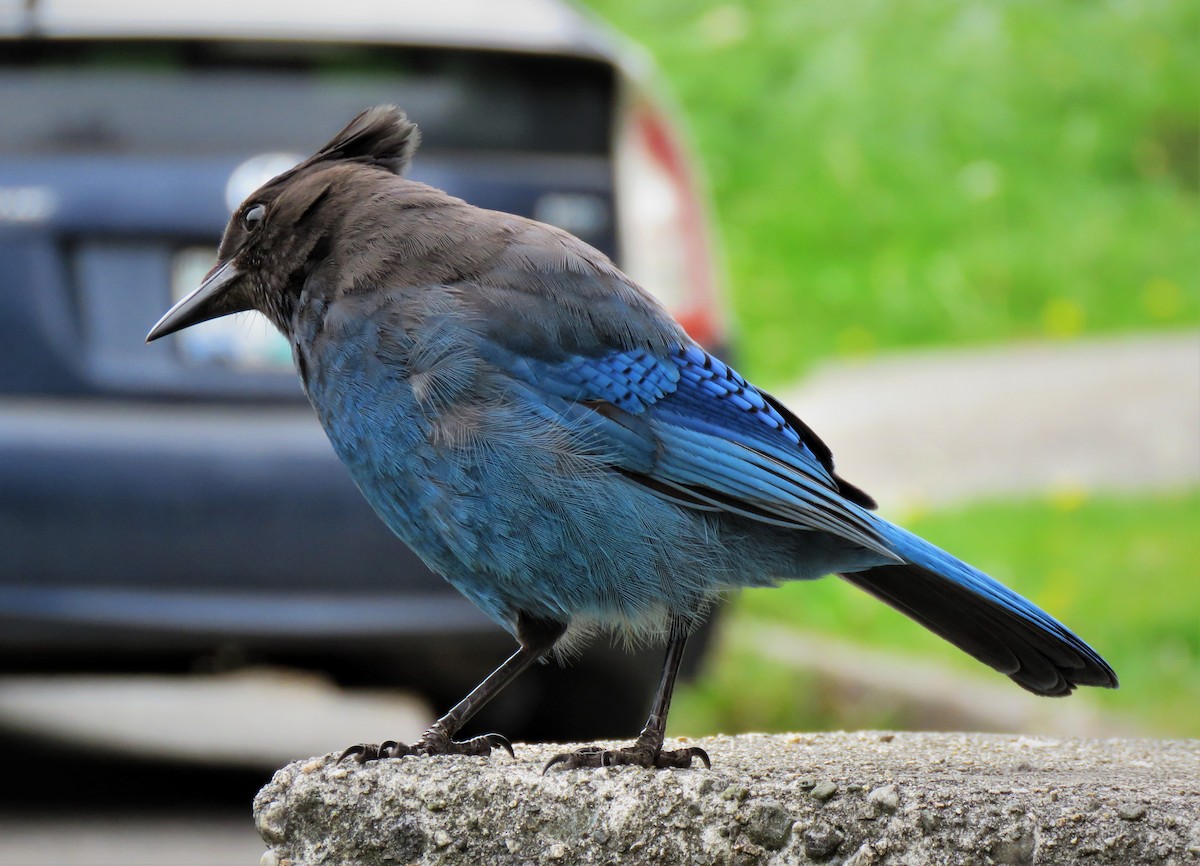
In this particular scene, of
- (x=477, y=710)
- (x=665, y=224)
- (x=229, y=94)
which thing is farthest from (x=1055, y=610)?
(x=477, y=710)

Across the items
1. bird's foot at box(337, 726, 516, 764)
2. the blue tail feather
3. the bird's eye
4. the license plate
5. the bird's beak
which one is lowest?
bird's foot at box(337, 726, 516, 764)

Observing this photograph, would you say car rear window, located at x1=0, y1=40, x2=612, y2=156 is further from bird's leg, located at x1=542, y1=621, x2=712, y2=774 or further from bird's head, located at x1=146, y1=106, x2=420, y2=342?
bird's leg, located at x1=542, y1=621, x2=712, y2=774

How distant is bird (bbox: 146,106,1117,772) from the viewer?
273 centimetres

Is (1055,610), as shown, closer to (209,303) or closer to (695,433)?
Answer: (695,433)

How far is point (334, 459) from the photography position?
14.5 ft

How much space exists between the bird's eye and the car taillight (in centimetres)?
178

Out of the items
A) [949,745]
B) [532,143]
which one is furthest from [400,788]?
[532,143]

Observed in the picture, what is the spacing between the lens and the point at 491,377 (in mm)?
2828

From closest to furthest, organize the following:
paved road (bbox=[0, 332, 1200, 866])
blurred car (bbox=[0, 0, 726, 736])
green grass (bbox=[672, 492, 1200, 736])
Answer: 1. blurred car (bbox=[0, 0, 726, 736])
2. paved road (bbox=[0, 332, 1200, 866])
3. green grass (bbox=[672, 492, 1200, 736])

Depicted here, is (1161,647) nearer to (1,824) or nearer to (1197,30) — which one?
(1,824)

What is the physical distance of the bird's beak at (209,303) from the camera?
316cm

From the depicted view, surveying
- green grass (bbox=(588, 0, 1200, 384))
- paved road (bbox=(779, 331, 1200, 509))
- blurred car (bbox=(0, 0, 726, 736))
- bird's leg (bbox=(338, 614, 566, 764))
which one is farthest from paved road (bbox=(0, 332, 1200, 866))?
bird's leg (bbox=(338, 614, 566, 764))

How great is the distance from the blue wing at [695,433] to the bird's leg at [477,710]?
0.27 meters

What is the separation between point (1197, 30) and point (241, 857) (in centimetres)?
970
